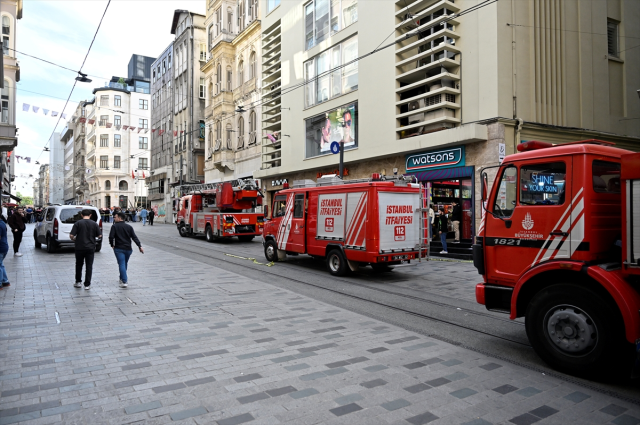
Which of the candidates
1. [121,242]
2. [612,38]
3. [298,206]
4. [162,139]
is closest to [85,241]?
[121,242]

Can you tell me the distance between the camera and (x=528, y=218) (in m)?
5.26

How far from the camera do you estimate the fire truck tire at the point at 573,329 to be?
4.23 meters

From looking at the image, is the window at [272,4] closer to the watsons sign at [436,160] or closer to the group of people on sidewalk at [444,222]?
the watsons sign at [436,160]

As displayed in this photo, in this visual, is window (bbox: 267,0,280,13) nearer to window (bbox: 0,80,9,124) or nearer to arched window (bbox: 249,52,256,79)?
arched window (bbox: 249,52,256,79)

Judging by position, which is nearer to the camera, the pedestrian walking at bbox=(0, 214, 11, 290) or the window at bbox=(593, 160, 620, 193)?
the window at bbox=(593, 160, 620, 193)

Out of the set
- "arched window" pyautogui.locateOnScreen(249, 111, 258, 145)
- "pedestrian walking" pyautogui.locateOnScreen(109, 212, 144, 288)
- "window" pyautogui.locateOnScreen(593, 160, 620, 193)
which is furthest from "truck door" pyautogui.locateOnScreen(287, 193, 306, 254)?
"arched window" pyautogui.locateOnScreen(249, 111, 258, 145)

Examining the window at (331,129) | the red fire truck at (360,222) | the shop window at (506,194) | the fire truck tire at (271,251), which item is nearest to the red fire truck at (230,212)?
the window at (331,129)

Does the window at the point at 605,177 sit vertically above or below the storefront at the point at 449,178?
below

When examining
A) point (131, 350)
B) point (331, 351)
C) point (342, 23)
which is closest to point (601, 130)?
point (342, 23)

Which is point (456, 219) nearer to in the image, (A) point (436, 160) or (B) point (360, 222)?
(A) point (436, 160)

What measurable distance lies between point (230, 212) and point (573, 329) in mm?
19469

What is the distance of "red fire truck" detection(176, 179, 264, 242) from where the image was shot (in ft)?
71.2

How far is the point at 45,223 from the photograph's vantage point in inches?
675

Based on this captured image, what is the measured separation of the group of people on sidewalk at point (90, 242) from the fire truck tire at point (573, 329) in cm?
767
